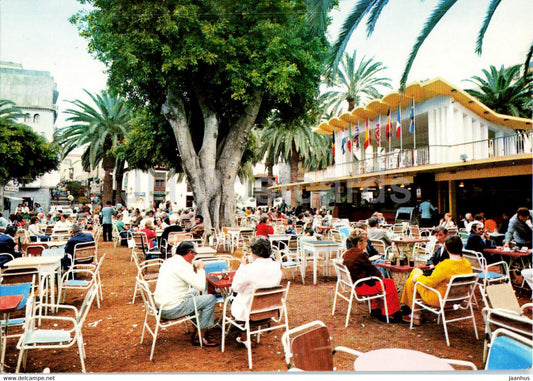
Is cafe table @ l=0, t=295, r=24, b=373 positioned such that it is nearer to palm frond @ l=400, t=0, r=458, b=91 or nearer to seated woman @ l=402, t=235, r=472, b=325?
seated woman @ l=402, t=235, r=472, b=325

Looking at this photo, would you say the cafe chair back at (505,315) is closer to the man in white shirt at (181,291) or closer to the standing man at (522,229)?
the man in white shirt at (181,291)

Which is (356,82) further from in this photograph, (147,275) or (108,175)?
(147,275)

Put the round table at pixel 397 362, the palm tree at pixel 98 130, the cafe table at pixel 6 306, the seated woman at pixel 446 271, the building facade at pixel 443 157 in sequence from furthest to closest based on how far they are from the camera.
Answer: the palm tree at pixel 98 130 < the building facade at pixel 443 157 < the seated woman at pixel 446 271 < the cafe table at pixel 6 306 < the round table at pixel 397 362

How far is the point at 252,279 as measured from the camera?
381 cm

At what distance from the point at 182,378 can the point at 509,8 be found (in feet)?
21.4

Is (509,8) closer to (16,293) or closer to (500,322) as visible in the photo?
(500,322)

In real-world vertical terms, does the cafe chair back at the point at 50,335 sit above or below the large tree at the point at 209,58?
below

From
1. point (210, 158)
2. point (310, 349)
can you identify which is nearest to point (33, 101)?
point (210, 158)

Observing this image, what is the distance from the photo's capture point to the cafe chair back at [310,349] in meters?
2.34

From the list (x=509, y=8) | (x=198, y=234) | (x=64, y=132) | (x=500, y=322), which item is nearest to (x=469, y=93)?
(x=509, y=8)

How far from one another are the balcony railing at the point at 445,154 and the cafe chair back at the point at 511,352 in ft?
26.6

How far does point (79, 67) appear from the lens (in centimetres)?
646

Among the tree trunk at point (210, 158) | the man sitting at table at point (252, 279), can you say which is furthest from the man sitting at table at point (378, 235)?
the tree trunk at point (210, 158)

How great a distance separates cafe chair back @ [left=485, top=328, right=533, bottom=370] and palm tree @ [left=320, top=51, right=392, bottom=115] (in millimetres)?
19115
